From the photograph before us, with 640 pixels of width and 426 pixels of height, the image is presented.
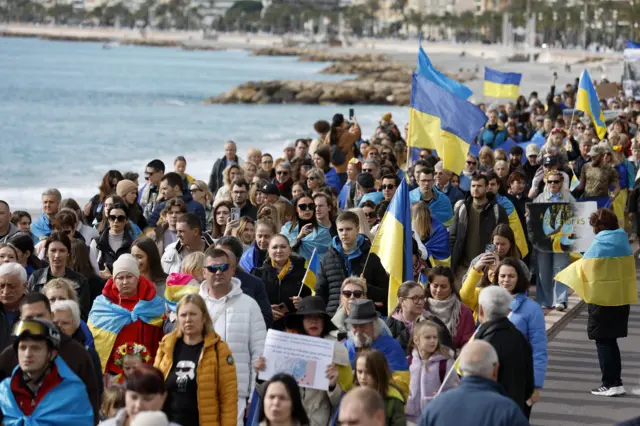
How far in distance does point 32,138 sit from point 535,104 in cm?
3314

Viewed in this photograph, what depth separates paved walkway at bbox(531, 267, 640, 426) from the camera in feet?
30.9

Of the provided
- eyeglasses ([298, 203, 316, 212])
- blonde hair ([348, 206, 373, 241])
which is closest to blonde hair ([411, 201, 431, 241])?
blonde hair ([348, 206, 373, 241])

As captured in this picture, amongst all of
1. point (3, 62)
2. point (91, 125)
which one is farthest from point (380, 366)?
point (3, 62)

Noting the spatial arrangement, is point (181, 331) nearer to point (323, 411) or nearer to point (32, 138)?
point (323, 411)

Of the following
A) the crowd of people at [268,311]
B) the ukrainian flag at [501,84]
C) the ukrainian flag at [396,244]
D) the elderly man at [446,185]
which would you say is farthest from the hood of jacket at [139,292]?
the ukrainian flag at [501,84]

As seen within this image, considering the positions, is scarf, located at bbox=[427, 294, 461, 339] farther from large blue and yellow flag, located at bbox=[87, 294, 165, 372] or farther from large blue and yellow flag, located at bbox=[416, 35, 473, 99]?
large blue and yellow flag, located at bbox=[416, 35, 473, 99]

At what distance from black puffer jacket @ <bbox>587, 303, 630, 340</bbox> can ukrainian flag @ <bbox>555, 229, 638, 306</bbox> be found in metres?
0.05

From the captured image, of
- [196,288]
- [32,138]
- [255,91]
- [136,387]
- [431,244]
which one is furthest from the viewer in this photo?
[255,91]

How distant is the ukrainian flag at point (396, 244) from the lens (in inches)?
377

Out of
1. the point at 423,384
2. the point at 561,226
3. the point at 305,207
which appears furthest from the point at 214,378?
the point at 561,226

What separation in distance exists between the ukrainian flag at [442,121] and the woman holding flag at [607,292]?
419 cm

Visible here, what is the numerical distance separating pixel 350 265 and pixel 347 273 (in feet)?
0.32

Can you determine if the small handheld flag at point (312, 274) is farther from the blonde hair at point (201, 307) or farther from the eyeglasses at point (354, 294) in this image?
the blonde hair at point (201, 307)

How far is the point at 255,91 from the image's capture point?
3679 inches
